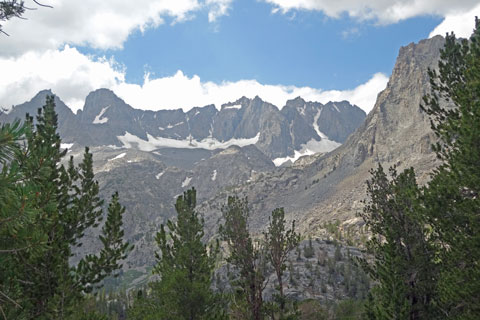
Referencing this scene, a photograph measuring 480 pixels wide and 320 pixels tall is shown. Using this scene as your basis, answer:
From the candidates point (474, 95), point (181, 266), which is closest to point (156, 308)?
point (181, 266)

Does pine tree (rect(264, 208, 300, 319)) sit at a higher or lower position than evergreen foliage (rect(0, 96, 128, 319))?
lower

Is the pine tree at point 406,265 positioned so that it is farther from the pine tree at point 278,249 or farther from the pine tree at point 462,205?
the pine tree at point 278,249

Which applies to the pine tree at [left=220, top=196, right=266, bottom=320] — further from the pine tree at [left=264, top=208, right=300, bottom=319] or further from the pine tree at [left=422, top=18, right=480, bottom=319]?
the pine tree at [left=422, top=18, right=480, bottom=319]

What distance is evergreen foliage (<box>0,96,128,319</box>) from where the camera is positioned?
4672mm

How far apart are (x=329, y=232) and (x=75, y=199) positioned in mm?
138358

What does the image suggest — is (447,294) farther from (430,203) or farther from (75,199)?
(75,199)

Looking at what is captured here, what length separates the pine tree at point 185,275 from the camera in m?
19.4

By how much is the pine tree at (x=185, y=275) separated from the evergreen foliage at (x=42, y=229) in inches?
245

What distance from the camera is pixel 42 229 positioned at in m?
8.42

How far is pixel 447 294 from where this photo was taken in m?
10.9

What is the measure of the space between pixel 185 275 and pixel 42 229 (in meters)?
13.0

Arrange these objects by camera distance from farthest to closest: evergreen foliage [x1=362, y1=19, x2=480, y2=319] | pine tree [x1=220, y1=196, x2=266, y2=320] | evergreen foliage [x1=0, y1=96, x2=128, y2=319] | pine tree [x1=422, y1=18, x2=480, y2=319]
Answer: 1. pine tree [x1=220, y1=196, x2=266, y2=320]
2. evergreen foliage [x1=362, y1=19, x2=480, y2=319]
3. pine tree [x1=422, y1=18, x2=480, y2=319]
4. evergreen foliage [x1=0, y1=96, x2=128, y2=319]

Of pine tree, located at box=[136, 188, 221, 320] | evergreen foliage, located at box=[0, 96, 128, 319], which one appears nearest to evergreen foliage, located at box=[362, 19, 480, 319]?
pine tree, located at box=[136, 188, 221, 320]

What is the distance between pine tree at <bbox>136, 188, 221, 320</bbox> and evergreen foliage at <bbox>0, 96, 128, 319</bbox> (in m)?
6.21
